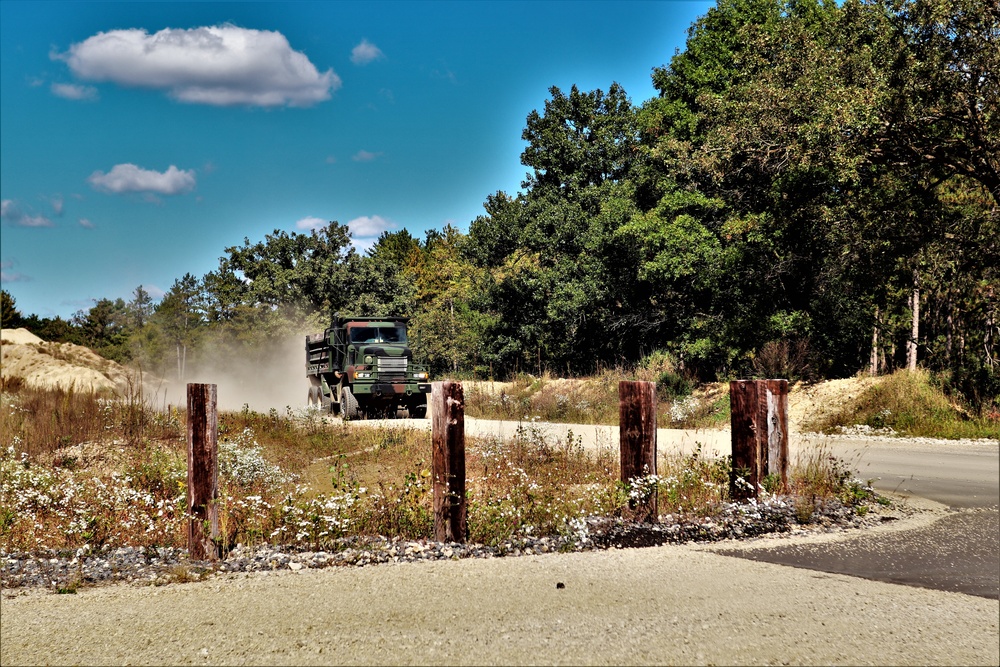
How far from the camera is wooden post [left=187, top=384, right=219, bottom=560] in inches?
240

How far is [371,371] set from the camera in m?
21.1

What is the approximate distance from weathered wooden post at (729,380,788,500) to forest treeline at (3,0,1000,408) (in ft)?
34.9

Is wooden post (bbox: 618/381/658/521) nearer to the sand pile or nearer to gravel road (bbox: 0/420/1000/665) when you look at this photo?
gravel road (bbox: 0/420/1000/665)

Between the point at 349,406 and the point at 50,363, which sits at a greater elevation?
the point at 50,363

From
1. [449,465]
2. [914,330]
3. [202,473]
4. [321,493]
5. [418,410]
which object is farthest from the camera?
[418,410]

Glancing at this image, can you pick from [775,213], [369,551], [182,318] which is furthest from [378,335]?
[182,318]

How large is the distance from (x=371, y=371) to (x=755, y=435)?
14.6 meters

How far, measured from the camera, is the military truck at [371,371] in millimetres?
20922

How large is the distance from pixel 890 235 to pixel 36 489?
17389 mm

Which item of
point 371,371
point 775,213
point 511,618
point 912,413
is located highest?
point 775,213

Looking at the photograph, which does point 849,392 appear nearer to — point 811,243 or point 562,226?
point 811,243

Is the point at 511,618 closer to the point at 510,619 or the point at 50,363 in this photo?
the point at 510,619

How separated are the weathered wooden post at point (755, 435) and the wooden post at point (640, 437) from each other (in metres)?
1.12

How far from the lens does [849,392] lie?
1938 cm
